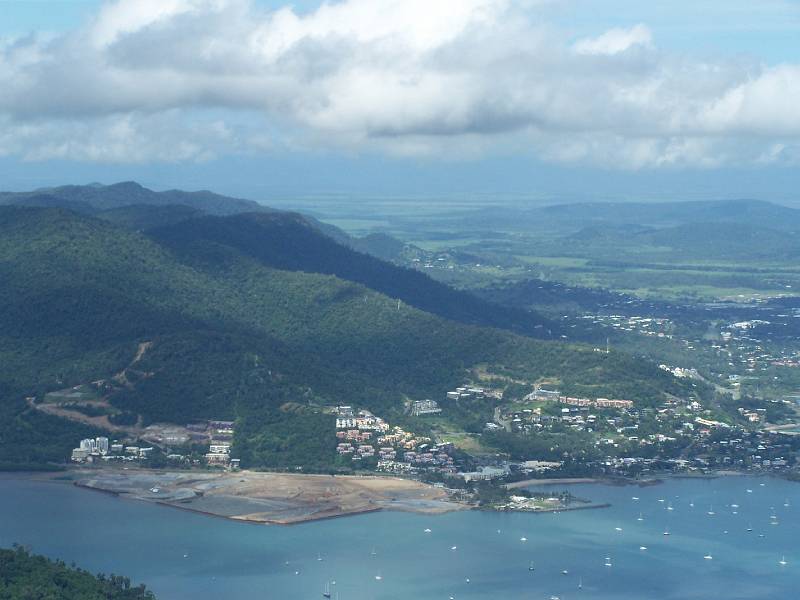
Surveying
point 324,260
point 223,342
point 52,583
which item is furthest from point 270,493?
point 324,260

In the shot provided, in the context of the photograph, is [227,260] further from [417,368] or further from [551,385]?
[551,385]

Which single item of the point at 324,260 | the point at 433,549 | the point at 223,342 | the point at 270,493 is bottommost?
the point at 433,549

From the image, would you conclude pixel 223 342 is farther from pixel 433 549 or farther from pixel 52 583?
pixel 52 583

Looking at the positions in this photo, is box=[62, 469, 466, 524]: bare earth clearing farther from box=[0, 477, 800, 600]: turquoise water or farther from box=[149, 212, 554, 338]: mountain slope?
box=[149, 212, 554, 338]: mountain slope

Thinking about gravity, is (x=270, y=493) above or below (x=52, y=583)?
below

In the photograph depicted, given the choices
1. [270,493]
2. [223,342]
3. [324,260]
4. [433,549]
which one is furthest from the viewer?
[324,260]

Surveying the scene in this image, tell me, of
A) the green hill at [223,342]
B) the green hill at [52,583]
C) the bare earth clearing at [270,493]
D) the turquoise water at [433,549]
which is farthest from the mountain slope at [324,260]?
the green hill at [52,583]

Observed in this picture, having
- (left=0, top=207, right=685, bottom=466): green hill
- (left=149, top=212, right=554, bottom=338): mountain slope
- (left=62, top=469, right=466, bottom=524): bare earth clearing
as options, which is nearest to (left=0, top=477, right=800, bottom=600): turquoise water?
(left=62, top=469, right=466, bottom=524): bare earth clearing
